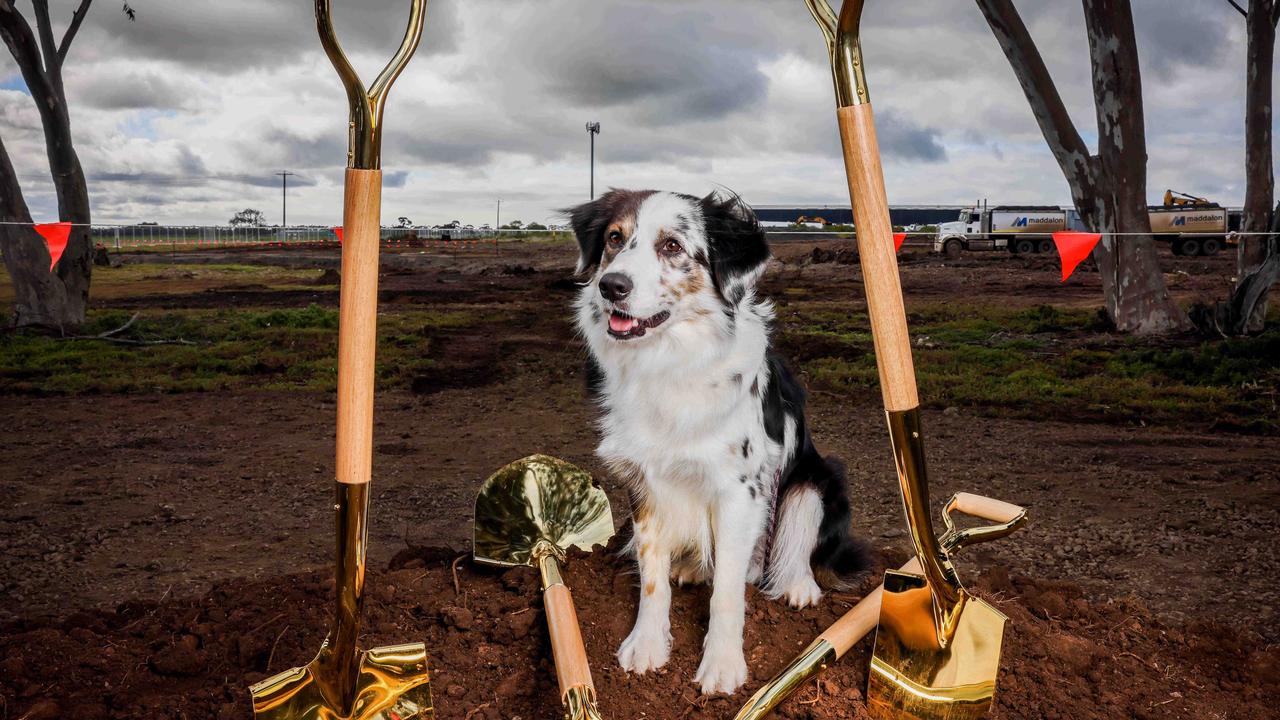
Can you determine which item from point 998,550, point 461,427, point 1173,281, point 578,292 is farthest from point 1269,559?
point 1173,281

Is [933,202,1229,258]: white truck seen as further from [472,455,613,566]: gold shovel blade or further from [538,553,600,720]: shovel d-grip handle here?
[538,553,600,720]: shovel d-grip handle

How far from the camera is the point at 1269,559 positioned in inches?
178

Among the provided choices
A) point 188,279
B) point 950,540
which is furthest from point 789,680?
point 188,279

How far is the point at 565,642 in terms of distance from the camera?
2.10 meters

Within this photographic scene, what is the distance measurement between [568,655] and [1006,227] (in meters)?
31.9

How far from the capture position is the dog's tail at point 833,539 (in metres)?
2.93

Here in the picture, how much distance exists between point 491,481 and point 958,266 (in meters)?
22.8

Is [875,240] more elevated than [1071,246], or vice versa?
[1071,246]

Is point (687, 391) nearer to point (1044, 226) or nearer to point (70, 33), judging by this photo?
point (70, 33)

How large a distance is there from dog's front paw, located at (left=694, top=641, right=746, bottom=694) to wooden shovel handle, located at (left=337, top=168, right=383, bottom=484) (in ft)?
3.80

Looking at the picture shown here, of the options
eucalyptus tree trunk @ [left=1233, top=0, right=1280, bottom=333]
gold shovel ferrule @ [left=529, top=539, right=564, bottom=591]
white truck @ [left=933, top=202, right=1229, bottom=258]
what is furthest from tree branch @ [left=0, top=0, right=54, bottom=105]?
Answer: white truck @ [left=933, top=202, right=1229, bottom=258]

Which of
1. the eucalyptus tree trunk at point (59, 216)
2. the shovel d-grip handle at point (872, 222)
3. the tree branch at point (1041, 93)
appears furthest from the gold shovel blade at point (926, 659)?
the eucalyptus tree trunk at point (59, 216)

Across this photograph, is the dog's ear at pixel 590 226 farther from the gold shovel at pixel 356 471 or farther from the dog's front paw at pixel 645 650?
the dog's front paw at pixel 645 650

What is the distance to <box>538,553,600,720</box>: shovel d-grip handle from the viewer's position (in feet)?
6.12
